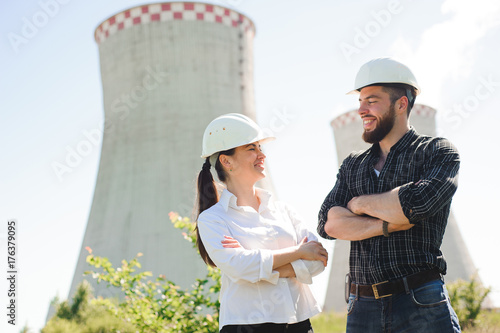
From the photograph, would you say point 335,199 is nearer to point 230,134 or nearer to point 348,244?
point 230,134

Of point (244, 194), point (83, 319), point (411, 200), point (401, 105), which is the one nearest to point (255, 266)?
point (244, 194)

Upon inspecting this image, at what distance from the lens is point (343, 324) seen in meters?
9.25

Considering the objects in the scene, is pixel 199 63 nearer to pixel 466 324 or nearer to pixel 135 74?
pixel 135 74

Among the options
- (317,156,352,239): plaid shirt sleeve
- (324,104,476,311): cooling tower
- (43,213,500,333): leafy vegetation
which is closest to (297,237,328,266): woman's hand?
(317,156,352,239): plaid shirt sleeve

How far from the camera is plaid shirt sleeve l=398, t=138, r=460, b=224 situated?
230cm

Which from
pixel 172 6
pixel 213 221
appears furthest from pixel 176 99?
pixel 213 221

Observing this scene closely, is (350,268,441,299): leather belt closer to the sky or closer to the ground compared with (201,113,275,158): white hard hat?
closer to the ground

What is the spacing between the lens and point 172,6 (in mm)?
10445

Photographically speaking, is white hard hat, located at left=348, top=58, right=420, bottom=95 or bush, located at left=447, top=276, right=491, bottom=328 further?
bush, located at left=447, top=276, right=491, bottom=328

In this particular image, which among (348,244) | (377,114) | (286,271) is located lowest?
(286,271)

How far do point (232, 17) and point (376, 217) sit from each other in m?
8.87

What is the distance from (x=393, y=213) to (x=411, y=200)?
0.29 feet

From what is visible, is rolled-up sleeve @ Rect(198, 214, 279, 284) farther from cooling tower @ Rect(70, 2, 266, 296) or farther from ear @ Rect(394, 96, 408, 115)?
cooling tower @ Rect(70, 2, 266, 296)

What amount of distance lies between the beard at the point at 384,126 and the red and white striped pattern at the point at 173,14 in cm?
839
